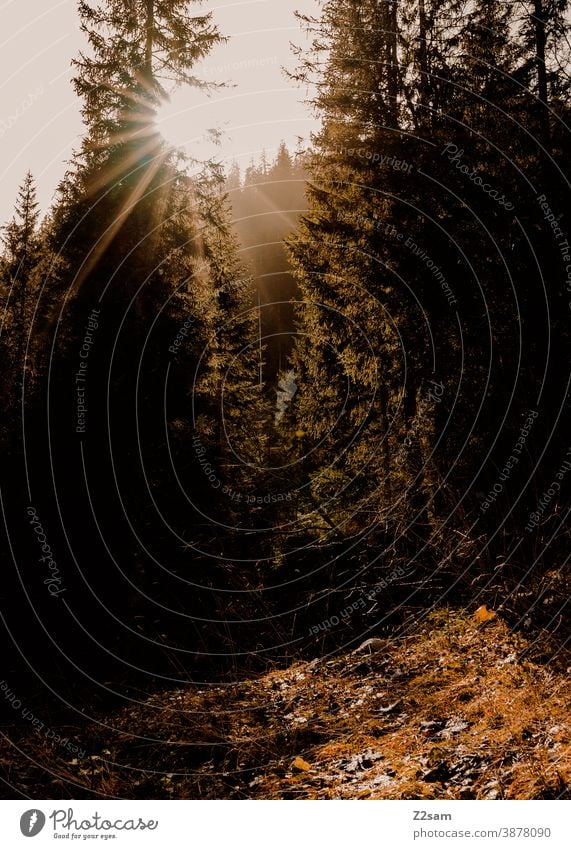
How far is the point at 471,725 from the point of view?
171 inches

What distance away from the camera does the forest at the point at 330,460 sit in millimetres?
4828

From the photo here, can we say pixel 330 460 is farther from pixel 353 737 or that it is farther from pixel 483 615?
pixel 353 737

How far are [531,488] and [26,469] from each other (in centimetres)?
1294
